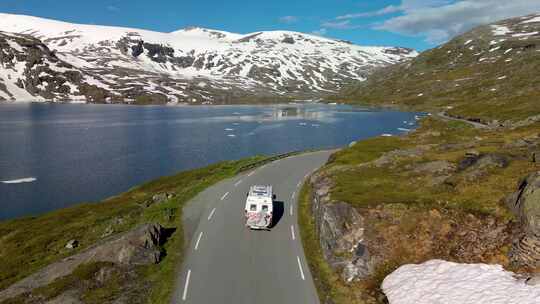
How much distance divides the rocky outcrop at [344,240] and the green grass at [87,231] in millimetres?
12438

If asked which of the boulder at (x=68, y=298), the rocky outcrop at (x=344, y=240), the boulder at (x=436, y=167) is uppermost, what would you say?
the boulder at (x=436, y=167)

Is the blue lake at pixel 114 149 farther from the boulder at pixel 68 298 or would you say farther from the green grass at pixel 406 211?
the green grass at pixel 406 211

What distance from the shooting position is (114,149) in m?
114

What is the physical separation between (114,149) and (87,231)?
73.4 metres

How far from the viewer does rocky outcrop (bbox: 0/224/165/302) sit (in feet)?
96.8

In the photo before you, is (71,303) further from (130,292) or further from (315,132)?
(315,132)

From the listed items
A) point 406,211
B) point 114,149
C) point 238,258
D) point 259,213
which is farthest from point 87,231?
point 114,149

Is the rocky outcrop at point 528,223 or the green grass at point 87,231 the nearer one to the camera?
the rocky outcrop at point 528,223

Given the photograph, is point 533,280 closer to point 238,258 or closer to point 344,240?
point 344,240

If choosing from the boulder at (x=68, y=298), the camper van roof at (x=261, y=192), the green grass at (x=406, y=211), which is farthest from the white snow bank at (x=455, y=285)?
the boulder at (x=68, y=298)

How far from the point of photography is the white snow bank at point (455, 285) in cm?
2102

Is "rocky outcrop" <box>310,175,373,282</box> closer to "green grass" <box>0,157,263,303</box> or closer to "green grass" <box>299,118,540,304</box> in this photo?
"green grass" <box>299,118,540,304</box>

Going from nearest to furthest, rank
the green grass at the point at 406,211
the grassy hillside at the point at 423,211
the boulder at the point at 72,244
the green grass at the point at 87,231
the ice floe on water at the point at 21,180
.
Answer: the grassy hillside at the point at 423,211 < the green grass at the point at 406,211 < the green grass at the point at 87,231 < the boulder at the point at 72,244 < the ice floe on water at the point at 21,180

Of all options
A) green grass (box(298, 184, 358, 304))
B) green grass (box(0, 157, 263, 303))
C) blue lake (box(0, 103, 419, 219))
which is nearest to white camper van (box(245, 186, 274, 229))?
green grass (box(298, 184, 358, 304))
